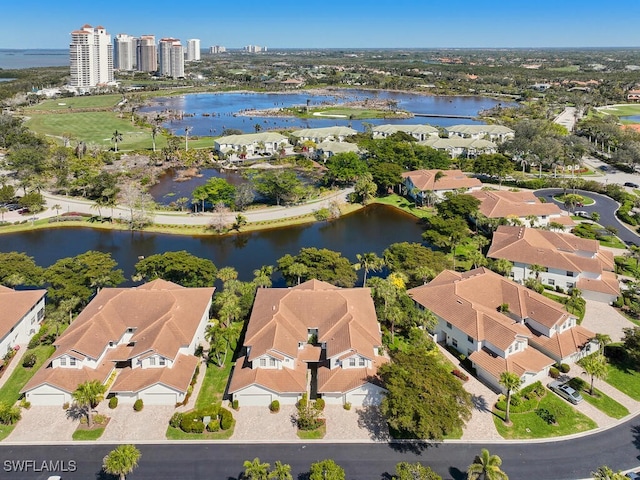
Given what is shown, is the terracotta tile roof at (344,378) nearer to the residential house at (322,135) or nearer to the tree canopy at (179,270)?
the tree canopy at (179,270)

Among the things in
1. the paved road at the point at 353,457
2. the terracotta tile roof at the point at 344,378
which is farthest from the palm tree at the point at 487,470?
the terracotta tile roof at the point at 344,378

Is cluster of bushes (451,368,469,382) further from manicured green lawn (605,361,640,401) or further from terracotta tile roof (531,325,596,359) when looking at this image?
manicured green lawn (605,361,640,401)

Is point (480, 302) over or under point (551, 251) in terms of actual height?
under

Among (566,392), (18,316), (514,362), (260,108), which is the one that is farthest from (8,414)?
(260,108)

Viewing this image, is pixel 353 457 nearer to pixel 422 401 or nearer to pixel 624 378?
pixel 422 401

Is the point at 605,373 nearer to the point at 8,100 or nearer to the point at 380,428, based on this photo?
the point at 380,428

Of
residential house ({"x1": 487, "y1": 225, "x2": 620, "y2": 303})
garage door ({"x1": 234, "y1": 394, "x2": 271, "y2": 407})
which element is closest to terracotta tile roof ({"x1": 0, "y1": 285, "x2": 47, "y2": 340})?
garage door ({"x1": 234, "y1": 394, "x2": 271, "y2": 407})
